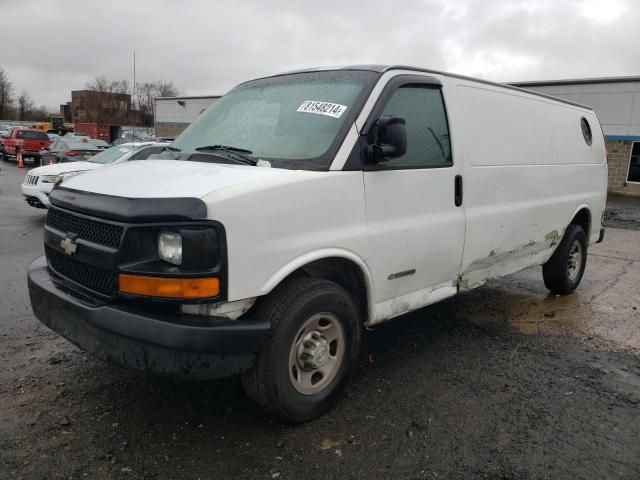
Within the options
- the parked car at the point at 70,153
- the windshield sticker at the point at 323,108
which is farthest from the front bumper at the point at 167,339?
the parked car at the point at 70,153

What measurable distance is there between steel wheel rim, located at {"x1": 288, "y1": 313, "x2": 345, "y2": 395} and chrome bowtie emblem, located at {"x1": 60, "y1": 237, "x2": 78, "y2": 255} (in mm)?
1353

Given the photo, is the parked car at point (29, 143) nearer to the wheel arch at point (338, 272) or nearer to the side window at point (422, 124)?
the side window at point (422, 124)

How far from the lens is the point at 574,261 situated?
6297 mm

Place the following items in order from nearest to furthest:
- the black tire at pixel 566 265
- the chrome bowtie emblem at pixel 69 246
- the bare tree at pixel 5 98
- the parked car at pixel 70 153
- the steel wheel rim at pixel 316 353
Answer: the chrome bowtie emblem at pixel 69 246
the steel wheel rim at pixel 316 353
the black tire at pixel 566 265
the parked car at pixel 70 153
the bare tree at pixel 5 98

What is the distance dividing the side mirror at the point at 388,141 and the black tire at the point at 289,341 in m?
0.85

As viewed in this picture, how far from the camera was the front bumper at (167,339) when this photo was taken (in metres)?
2.57

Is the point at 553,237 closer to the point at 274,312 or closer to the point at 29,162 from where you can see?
the point at 274,312

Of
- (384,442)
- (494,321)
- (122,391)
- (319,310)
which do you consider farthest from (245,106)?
(494,321)

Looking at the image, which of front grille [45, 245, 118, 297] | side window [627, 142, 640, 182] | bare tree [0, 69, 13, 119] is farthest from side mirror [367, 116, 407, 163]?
bare tree [0, 69, 13, 119]

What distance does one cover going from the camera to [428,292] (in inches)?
155

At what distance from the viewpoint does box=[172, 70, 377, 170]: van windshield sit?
3277 mm

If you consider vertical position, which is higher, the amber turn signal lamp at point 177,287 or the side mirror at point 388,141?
the side mirror at point 388,141

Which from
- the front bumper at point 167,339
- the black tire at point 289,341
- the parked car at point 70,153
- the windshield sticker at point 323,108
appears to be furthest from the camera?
the parked car at point 70,153

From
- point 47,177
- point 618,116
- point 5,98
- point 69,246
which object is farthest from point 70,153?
point 5,98
